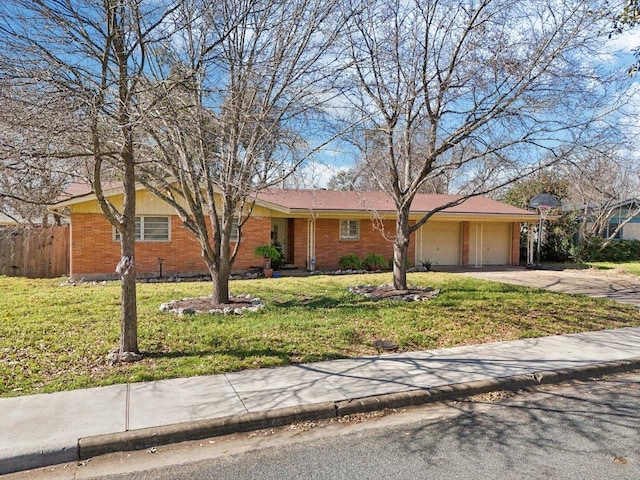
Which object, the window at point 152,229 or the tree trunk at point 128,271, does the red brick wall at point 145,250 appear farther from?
the tree trunk at point 128,271

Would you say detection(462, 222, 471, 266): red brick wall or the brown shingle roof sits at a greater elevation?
the brown shingle roof

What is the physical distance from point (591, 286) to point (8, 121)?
14.6 metres

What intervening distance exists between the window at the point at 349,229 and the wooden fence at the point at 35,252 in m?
10.2

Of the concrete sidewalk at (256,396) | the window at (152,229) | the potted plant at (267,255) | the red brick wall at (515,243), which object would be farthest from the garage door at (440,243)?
the concrete sidewalk at (256,396)

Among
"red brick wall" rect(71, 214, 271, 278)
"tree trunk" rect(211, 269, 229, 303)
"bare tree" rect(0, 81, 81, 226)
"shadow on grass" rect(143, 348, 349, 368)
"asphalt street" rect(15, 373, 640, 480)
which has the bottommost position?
"asphalt street" rect(15, 373, 640, 480)

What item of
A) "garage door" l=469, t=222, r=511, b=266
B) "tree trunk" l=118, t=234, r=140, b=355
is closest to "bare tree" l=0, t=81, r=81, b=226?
"tree trunk" l=118, t=234, r=140, b=355

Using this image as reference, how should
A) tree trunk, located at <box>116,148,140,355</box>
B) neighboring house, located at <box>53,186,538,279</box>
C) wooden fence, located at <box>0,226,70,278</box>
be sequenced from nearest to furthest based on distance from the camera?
tree trunk, located at <box>116,148,140,355</box> < neighboring house, located at <box>53,186,538,279</box> < wooden fence, located at <box>0,226,70,278</box>

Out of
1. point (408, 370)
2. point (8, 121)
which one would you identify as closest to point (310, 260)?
point (408, 370)

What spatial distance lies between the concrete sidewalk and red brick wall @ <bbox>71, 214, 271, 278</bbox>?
30.7ft

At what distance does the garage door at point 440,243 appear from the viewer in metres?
19.8

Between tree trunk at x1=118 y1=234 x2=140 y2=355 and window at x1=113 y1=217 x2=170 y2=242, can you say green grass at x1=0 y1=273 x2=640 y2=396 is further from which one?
window at x1=113 y1=217 x2=170 y2=242

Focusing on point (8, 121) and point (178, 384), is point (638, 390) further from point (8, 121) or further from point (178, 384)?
point (8, 121)

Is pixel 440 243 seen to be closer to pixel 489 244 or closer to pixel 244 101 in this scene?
pixel 489 244

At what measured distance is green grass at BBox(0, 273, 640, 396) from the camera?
562 centimetres
